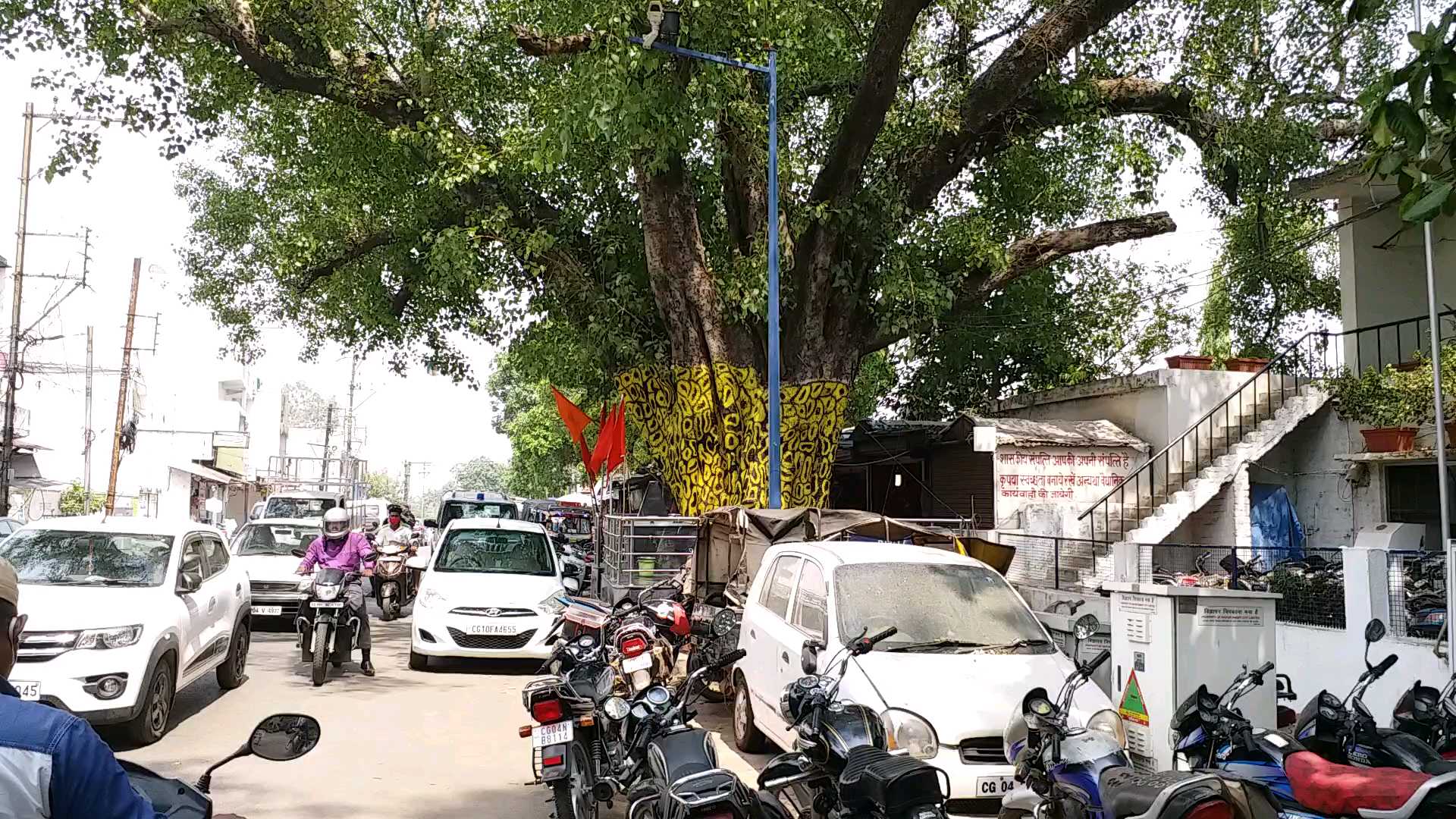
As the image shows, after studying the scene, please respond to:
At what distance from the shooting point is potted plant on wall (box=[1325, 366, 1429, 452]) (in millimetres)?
14211

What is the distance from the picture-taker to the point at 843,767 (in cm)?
493

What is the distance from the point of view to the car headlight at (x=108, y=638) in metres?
7.69

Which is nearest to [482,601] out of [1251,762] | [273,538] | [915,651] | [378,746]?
A: [378,746]

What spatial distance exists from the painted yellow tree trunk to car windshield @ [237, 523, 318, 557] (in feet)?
18.6

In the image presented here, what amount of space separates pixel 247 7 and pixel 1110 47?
1187cm

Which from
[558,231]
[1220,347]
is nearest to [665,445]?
[558,231]

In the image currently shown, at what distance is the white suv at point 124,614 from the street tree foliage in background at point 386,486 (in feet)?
345

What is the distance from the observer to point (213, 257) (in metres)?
22.1

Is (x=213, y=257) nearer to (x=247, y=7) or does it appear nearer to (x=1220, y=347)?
(x=247, y=7)

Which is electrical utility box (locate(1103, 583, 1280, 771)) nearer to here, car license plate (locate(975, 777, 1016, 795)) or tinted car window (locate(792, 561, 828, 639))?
car license plate (locate(975, 777, 1016, 795))

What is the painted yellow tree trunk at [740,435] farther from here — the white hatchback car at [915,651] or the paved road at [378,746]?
the white hatchback car at [915,651]

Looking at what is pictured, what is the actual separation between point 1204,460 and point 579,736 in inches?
527

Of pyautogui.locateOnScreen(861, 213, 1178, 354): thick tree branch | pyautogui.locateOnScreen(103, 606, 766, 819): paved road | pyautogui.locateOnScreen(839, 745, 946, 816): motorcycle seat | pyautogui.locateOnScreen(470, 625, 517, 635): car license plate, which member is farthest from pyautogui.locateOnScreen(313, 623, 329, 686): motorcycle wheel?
pyautogui.locateOnScreen(861, 213, 1178, 354): thick tree branch

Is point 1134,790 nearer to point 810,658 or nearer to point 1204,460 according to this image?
point 810,658
